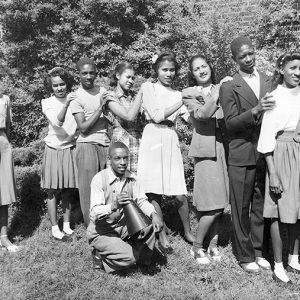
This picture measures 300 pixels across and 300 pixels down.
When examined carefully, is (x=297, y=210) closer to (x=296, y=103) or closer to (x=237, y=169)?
(x=237, y=169)

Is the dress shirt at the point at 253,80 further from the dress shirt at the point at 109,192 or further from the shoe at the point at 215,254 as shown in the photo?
the shoe at the point at 215,254

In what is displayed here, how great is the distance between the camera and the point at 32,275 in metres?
4.19

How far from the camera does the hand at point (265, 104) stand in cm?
369

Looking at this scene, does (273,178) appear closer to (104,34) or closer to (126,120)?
(126,120)

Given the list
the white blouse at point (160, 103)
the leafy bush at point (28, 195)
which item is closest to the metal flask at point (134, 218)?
the white blouse at point (160, 103)

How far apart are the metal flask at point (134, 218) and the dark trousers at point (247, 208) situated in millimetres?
867

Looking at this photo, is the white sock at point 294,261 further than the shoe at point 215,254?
No

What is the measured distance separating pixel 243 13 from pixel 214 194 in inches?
176

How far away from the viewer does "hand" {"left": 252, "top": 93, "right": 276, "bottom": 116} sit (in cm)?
369

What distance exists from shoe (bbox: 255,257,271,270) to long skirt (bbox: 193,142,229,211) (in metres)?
0.62

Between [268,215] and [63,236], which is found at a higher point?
[268,215]

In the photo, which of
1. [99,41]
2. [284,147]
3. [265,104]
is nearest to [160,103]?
[265,104]

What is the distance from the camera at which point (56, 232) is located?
5.07 meters

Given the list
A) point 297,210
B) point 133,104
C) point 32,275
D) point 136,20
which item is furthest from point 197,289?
point 136,20
